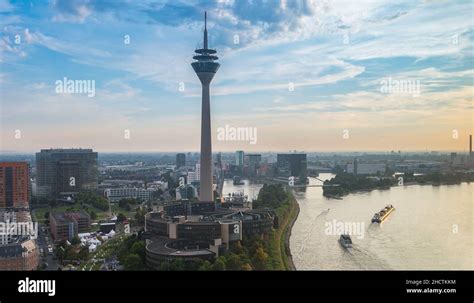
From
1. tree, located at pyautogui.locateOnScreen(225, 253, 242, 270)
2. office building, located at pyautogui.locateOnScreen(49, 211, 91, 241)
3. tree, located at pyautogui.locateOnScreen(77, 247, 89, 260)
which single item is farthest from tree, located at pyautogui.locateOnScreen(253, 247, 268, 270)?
office building, located at pyautogui.locateOnScreen(49, 211, 91, 241)

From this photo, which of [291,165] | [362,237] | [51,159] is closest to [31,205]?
[51,159]

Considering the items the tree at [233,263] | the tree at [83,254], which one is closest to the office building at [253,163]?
the tree at [83,254]

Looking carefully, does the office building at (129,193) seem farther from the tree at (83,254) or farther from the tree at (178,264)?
the tree at (178,264)

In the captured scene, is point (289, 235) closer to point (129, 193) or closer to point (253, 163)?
point (129, 193)

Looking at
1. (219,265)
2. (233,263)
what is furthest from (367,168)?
(219,265)

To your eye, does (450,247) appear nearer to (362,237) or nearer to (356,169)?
Answer: (362,237)
